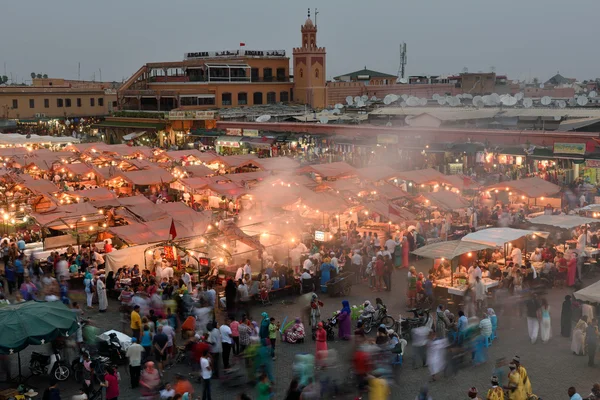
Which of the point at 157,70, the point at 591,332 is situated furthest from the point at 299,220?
the point at 157,70

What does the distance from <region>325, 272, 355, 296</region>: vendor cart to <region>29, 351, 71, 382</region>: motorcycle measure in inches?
266

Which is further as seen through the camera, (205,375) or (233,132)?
(233,132)

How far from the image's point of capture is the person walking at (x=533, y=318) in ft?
40.9

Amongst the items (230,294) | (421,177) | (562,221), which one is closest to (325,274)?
(230,294)

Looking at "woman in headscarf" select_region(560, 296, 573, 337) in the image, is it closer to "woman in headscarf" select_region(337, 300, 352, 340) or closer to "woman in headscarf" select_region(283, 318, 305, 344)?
"woman in headscarf" select_region(337, 300, 352, 340)

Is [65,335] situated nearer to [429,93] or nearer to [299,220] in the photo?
[299,220]

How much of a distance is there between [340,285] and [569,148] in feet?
47.3

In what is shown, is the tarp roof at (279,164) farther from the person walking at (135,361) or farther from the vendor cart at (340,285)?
the person walking at (135,361)

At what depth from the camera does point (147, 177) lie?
88.2ft

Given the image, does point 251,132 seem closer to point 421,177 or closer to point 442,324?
point 421,177

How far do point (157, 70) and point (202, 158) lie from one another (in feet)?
114

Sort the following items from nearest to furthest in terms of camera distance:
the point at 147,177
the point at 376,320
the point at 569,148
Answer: the point at 376,320 < the point at 569,148 < the point at 147,177

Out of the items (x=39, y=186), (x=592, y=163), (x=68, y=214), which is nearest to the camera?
(x=68, y=214)

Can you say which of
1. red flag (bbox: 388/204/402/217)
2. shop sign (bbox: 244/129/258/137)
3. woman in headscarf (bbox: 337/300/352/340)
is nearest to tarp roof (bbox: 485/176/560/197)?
red flag (bbox: 388/204/402/217)
